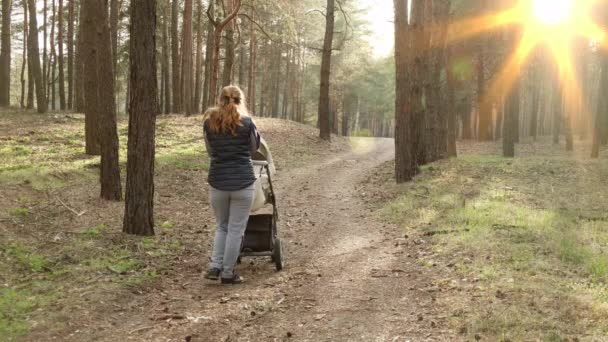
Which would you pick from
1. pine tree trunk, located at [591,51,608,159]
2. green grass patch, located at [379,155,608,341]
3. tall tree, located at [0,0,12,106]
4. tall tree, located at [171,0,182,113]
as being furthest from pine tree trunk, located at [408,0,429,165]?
tall tree, located at [0,0,12,106]

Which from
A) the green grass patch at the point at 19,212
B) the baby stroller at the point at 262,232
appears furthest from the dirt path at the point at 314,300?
the green grass patch at the point at 19,212

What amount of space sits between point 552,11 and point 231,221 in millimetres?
22804

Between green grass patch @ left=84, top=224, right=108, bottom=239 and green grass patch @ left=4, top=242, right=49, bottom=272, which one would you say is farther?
green grass patch @ left=84, top=224, right=108, bottom=239

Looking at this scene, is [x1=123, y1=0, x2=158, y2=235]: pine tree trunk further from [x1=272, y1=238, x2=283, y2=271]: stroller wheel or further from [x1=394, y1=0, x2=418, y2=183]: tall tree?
[x1=394, y1=0, x2=418, y2=183]: tall tree

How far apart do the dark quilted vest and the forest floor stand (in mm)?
1268

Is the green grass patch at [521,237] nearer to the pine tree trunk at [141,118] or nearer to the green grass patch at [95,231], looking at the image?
the pine tree trunk at [141,118]

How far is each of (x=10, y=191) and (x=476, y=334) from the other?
7999 mm

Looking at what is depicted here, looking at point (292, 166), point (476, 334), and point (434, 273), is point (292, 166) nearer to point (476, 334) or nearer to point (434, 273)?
point (434, 273)

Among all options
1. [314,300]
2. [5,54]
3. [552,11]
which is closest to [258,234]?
[314,300]

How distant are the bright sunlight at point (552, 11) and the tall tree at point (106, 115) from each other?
60.0 ft

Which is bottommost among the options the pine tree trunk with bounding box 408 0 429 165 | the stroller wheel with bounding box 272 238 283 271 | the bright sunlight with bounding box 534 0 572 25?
the stroller wheel with bounding box 272 238 283 271

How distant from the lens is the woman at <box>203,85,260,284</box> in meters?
6.04

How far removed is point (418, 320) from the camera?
16.3ft

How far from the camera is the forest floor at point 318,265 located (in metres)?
4.76
